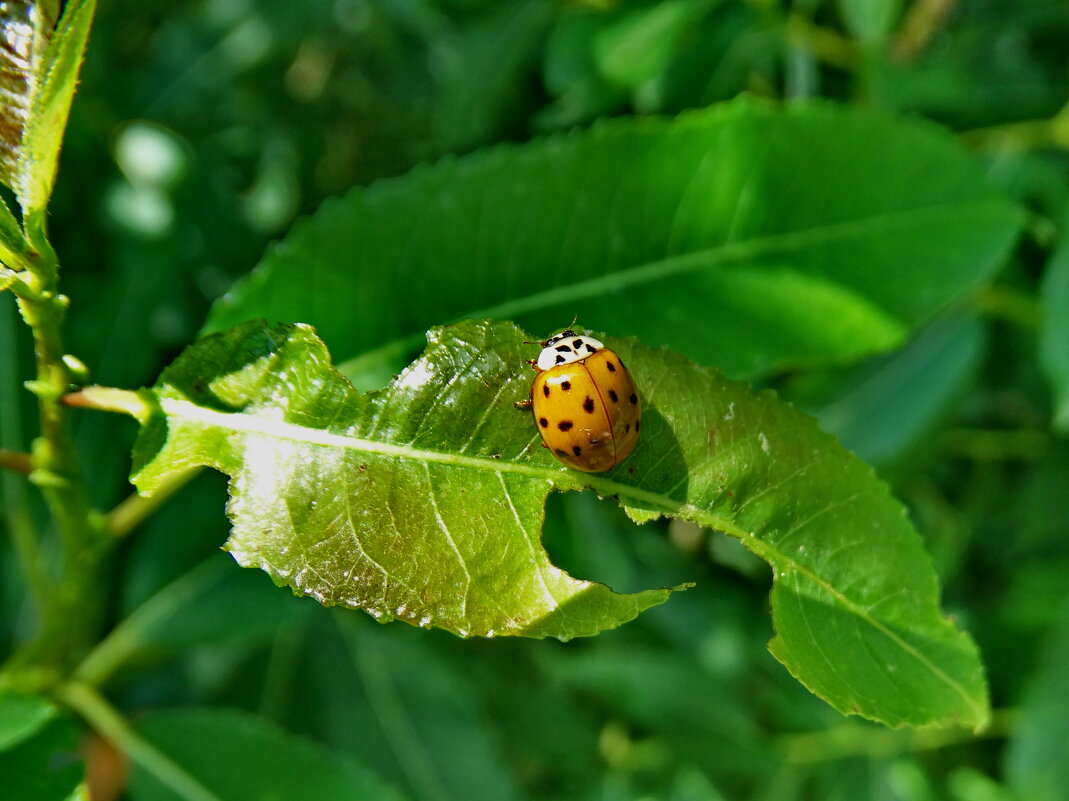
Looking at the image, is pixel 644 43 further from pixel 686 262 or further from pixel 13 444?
pixel 13 444

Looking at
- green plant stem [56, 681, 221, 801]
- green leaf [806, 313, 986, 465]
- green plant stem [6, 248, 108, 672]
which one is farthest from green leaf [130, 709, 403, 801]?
green leaf [806, 313, 986, 465]

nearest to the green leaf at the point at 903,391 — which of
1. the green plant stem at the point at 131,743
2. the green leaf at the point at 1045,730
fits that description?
the green leaf at the point at 1045,730

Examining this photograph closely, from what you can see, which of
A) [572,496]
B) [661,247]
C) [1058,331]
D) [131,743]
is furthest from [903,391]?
[131,743]

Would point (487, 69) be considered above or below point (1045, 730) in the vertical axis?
above

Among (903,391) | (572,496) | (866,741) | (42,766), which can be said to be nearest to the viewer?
(42,766)

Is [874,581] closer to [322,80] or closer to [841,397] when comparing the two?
[841,397]

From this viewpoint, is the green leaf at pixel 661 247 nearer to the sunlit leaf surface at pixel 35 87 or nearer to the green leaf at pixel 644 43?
the sunlit leaf surface at pixel 35 87
